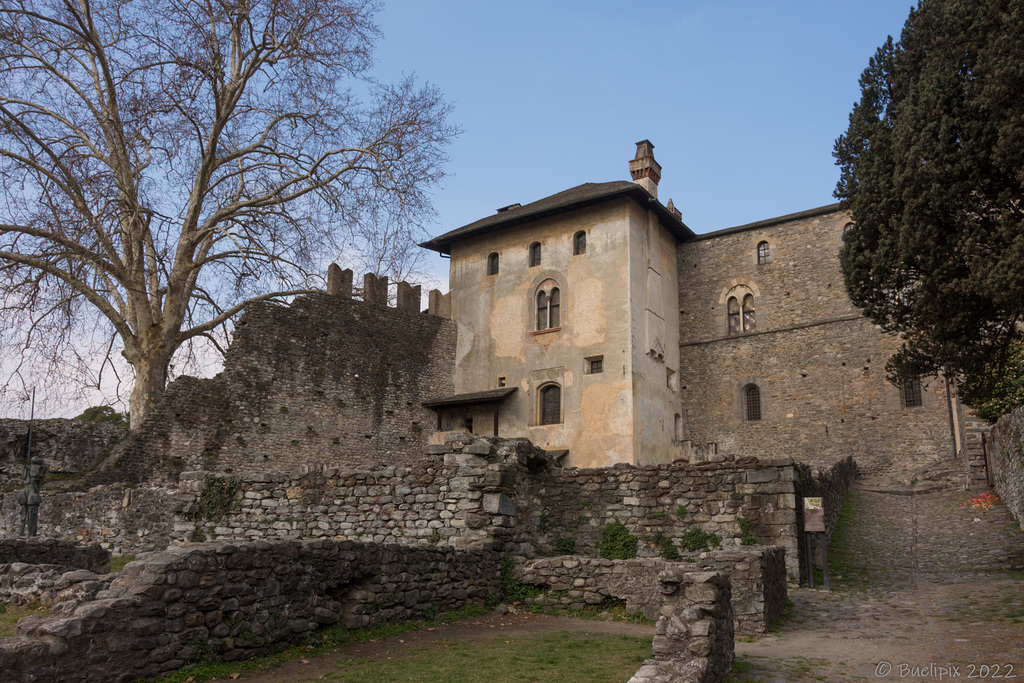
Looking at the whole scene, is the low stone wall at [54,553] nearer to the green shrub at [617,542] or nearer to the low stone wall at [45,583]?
the low stone wall at [45,583]

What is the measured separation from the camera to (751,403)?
94.4 ft

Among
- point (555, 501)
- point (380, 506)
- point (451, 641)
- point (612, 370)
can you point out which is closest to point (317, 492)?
point (380, 506)

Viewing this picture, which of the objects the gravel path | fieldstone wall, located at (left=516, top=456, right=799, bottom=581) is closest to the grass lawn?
the gravel path

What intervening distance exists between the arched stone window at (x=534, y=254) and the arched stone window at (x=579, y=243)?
1591mm

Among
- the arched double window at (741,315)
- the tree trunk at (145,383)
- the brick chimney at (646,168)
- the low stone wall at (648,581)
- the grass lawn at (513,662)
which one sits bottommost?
the grass lawn at (513,662)

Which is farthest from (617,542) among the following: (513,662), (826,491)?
(826,491)

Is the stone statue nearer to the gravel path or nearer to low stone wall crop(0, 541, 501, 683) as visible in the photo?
low stone wall crop(0, 541, 501, 683)

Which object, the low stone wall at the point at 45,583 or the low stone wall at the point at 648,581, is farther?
the low stone wall at the point at 648,581

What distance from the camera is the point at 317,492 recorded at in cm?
1201

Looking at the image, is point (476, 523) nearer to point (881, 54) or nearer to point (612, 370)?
point (881, 54)

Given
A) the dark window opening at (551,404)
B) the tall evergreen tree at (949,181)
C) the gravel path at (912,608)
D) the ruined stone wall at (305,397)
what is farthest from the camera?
the dark window opening at (551,404)

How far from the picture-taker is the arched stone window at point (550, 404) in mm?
27734

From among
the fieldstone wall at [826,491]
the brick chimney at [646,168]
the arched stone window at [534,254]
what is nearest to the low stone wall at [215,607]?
the fieldstone wall at [826,491]

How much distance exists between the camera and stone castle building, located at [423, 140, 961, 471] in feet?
85.7
